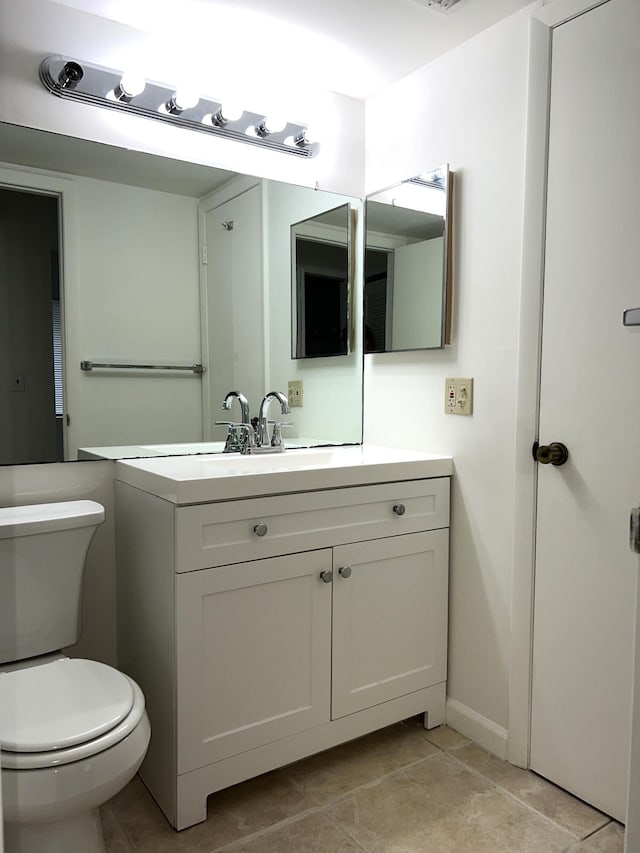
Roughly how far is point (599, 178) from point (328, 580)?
1.29 metres

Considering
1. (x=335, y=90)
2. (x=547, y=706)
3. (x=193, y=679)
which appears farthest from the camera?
(x=335, y=90)

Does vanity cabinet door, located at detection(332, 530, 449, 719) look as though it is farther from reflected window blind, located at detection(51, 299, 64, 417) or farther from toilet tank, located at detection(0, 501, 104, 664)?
reflected window blind, located at detection(51, 299, 64, 417)

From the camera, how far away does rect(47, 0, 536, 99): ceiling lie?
5.98ft

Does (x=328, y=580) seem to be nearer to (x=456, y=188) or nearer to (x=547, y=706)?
(x=547, y=706)

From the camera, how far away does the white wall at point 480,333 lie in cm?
189

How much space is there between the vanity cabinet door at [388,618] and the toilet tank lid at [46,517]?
70 cm

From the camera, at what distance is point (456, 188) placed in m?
2.06

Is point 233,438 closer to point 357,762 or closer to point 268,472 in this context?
point 268,472

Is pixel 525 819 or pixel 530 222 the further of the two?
pixel 530 222

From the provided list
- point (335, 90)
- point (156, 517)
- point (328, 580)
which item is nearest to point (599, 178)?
point (335, 90)

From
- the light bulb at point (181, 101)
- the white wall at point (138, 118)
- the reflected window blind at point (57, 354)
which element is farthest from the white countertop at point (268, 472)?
the light bulb at point (181, 101)

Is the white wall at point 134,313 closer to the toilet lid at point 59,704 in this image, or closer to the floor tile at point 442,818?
the toilet lid at point 59,704

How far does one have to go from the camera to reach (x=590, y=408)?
66.2 inches

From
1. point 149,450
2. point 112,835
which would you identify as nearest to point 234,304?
point 149,450
